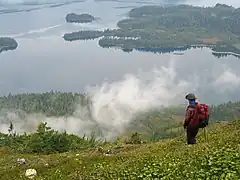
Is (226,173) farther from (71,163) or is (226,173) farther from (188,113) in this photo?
(71,163)

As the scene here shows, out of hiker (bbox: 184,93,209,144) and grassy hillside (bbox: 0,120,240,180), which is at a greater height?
hiker (bbox: 184,93,209,144)

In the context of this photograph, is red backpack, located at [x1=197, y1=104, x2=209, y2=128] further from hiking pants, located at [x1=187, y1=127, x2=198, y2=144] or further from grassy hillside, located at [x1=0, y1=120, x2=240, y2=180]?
grassy hillside, located at [x1=0, y1=120, x2=240, y2=180]

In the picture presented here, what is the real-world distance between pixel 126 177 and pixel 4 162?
1609 cm

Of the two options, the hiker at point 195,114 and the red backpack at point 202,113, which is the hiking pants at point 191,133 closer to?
the hiker at point 195,114

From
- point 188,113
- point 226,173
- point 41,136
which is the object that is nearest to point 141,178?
point 226,173

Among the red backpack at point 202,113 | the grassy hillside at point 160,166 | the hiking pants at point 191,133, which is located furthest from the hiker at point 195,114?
the grassy hillside at point 160,166

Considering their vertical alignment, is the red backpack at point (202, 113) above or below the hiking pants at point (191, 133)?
above

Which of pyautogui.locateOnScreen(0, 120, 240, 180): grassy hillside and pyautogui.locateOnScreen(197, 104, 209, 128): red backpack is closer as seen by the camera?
pyautogui.locateOnScreen(0, 120, 240, 180): grassy hillside

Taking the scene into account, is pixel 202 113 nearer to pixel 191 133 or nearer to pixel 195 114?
pixel 195 114

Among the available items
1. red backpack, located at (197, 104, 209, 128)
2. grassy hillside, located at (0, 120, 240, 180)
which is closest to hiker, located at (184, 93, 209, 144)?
red backpack, located at (197, 104, 209, 128)

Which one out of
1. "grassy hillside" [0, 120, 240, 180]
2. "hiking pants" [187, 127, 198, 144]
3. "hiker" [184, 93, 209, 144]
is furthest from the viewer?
"hiking pants" [187, 127, 198, 144]

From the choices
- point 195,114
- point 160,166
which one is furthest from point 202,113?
point 160,166

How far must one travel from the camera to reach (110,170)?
792 inches

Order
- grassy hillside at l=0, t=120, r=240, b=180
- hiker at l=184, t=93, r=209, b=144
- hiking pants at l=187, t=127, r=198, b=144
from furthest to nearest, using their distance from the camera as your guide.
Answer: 1. hiking pants at l=187, t=127, r=198, b=144
2. hiker at l=184, t=93, r=209, b=144
3. grassy hillside at l=0, t=120, r=240, b=180
